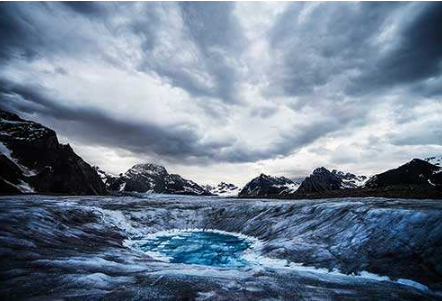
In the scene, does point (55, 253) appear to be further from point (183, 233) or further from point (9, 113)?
point (9, 113)

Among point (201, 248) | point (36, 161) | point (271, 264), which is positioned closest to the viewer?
point (271, 264)

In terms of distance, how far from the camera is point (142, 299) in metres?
9.14

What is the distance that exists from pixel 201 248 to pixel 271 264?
9720mm

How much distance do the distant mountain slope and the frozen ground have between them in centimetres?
14163

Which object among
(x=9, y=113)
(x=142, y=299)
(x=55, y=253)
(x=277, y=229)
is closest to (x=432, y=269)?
(x=142, y=299)

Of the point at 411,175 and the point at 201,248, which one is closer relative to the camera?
the point at 201,248

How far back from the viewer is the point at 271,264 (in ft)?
60.6

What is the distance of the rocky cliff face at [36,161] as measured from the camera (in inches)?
3996

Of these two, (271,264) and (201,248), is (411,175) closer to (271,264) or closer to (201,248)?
(201,248)

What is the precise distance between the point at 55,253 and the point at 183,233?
21.9 meters

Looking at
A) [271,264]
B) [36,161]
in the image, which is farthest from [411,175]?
[36,161]

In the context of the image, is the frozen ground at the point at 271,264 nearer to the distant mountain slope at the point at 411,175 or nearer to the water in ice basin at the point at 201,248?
the water in ice basin at the point at 201,248

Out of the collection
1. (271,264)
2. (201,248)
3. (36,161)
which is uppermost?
(36,161)

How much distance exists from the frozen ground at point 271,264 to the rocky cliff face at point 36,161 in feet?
314
